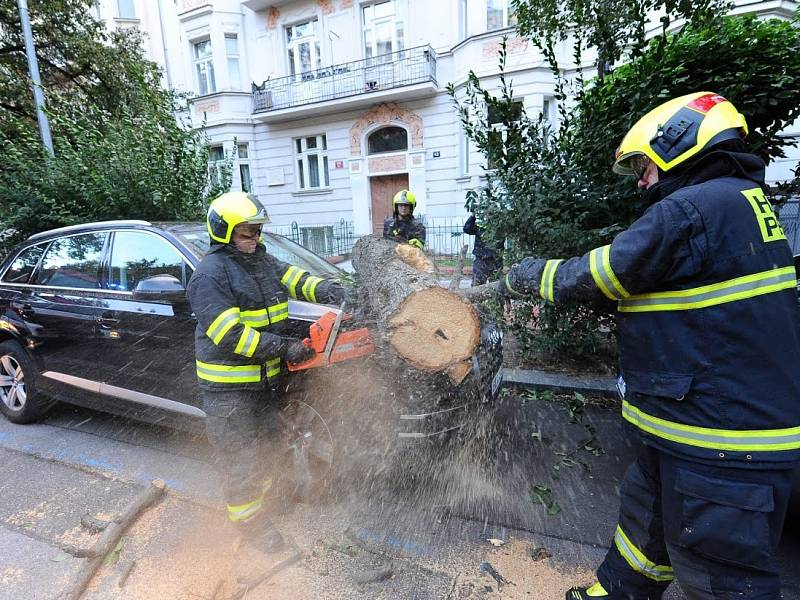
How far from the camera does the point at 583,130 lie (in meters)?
3.34

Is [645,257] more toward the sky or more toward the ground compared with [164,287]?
more toward the sky

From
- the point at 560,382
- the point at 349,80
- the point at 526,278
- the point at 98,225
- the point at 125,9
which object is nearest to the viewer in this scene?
the point at 526,278

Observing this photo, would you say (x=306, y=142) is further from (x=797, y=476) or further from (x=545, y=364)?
(x=797, y=476)

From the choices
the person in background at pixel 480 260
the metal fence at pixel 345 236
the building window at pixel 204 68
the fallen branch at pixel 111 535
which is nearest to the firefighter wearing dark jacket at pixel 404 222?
the person in background at pixel 480 260

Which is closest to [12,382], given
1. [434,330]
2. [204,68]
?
[434,330]

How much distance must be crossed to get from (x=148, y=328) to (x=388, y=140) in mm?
13286

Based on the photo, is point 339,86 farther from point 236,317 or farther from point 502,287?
point 502,287

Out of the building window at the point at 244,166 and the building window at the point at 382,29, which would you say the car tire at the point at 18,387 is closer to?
the building window at the point at 382,29

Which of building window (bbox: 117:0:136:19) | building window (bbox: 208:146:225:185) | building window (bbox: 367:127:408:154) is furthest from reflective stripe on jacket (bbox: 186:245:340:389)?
building window (bbox: 117:0:136:19)

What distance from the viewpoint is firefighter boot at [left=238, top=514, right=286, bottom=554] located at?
2.50 metres

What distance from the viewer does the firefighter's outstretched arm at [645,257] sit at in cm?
155

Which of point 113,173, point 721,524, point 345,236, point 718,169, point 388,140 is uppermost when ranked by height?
point 388,140

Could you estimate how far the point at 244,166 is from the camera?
17.4 metres

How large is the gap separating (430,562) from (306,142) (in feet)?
53.2
